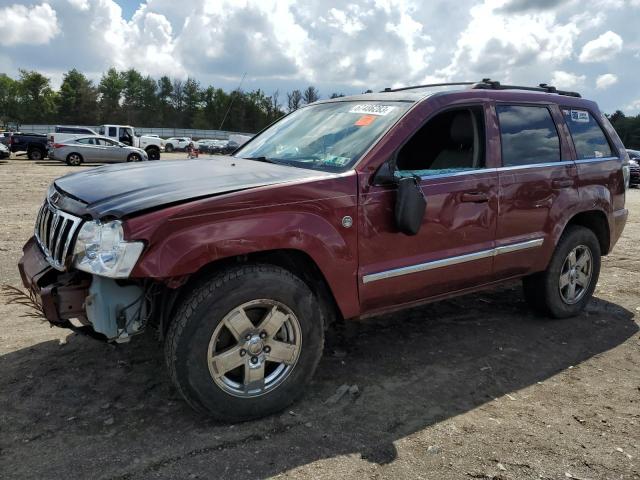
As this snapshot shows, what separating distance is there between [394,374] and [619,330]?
7.71ft

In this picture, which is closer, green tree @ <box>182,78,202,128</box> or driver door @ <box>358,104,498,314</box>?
driver door @ <box>358,104,498,314</box>

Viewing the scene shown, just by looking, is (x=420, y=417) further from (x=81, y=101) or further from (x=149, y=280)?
(x=81, y=101)

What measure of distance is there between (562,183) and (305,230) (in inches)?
100

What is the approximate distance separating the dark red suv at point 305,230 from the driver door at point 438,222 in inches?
0.5

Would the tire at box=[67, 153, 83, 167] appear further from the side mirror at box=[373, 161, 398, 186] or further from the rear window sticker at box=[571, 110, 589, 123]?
the side mirror at box=[373, 161, 398, 186]

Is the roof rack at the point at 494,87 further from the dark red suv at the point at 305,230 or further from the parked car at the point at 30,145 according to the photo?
the parked car at the point at 30,145

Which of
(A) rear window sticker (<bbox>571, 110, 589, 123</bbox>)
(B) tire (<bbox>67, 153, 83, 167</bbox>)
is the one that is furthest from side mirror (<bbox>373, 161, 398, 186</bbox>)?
(B) tire (<bbox>67, 153, 83, 167</bbox>)

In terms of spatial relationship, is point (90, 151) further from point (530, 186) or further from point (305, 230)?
point (305, 230)

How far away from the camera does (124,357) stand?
3920 millimetres

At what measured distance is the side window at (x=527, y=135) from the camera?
165 inches

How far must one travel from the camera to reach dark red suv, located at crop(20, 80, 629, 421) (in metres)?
2.85

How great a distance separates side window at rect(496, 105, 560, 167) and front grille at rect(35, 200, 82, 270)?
3.02 meters

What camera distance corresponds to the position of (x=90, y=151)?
2581cm

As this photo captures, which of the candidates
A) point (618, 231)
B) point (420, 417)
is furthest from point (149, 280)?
point (618, 231)
